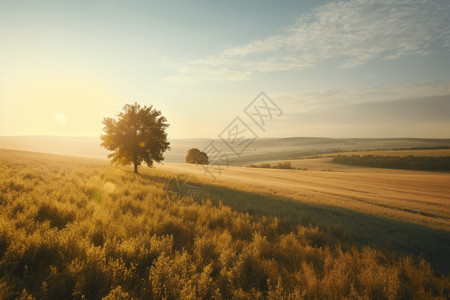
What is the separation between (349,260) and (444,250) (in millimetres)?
4292

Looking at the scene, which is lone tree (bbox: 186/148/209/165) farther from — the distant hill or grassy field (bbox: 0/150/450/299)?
grassy field (bbox: 0/150/450/299)

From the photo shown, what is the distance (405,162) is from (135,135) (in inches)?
2109

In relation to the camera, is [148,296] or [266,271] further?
[266,271]

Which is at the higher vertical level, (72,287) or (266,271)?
(72,287)

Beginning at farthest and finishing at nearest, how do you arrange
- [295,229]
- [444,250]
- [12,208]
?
[295,229]
[444,250]
[12,208]

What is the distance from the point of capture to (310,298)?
3096 millimetres

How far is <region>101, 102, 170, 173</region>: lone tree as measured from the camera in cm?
1844

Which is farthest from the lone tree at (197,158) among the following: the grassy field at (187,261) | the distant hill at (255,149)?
the grassy field at (187,261)

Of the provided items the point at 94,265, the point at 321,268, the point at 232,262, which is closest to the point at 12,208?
the point at 94,265

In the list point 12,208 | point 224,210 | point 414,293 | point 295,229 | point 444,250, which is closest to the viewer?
point 414,293

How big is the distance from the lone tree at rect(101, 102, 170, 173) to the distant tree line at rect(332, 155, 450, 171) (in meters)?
47.8

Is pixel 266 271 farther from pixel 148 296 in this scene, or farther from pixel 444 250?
pixel 444 250

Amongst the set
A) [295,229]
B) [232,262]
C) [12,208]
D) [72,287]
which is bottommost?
[295,229]

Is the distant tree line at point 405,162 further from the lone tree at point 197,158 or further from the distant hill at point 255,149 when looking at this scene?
the lone tree at point 197,158
